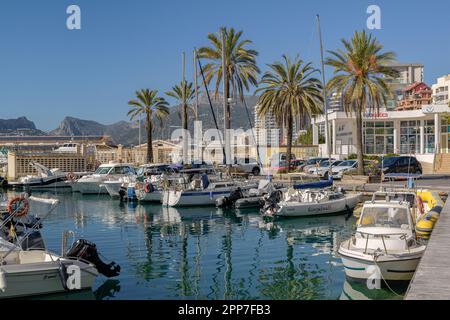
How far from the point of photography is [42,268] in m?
14.2

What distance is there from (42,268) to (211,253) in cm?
829

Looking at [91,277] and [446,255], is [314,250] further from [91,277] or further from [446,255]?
[91,277]

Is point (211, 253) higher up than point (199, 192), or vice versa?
point (199, 192)

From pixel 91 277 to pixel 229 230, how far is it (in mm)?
12756

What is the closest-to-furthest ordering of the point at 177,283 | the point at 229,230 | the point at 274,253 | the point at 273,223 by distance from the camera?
Result: the point at 177,283 < the point at 274,253 < the point at 229,230 < the point at 273,223

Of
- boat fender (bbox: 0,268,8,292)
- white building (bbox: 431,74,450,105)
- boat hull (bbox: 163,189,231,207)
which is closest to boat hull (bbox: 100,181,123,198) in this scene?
boat hull (bbox: 163,189,231,207)

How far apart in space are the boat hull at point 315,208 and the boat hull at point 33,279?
1734 centimetres

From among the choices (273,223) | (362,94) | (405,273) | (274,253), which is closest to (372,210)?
(405,273)

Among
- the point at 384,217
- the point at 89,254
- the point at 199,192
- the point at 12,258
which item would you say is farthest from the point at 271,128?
the point at 12,258

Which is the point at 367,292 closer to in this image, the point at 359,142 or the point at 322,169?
the point at 359,142

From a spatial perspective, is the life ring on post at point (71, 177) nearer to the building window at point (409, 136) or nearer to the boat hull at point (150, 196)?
the boat hull at point (150, 196)

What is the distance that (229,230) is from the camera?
89.4 ft

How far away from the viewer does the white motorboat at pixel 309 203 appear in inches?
1204

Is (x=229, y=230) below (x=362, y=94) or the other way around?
below
